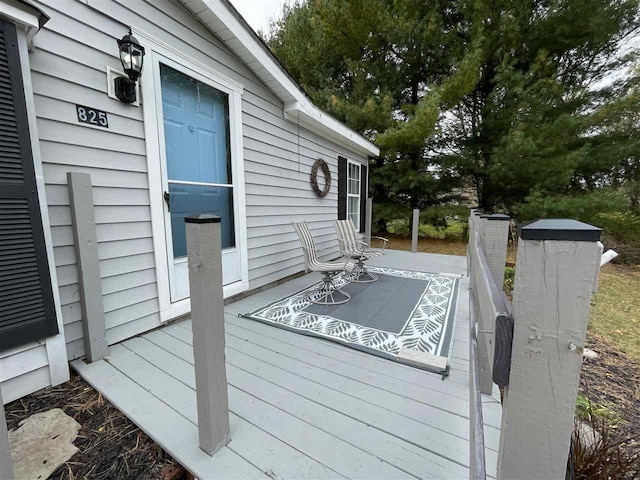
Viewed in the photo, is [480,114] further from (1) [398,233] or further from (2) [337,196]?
(2) [337,196]

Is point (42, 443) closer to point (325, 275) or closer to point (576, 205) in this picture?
point (325, 275)

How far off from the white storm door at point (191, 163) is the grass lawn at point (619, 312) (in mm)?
4410

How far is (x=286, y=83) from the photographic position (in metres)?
3.54

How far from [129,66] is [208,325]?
206cm

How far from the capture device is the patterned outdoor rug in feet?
7.19

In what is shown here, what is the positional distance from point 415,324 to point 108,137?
295 cm

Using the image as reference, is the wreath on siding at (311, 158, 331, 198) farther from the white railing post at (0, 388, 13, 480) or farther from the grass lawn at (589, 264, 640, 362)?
the white railing post at (0, 388, 13, 480)

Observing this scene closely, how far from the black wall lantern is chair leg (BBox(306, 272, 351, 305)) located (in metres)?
2.41

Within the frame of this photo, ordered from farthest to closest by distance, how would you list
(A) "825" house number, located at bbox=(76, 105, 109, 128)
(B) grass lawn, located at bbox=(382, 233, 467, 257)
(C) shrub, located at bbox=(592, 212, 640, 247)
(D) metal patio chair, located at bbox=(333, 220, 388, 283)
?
(B) grass lawn, located at bbox=(382, 233, 467, 257)
(C) shrub, located at bbox=(592, 212, 640, 247)
(D) metal patio chair, located at bbox=(333, 220, 388, 283)
(A) "825" house number, located at bbox=(76, 105, 109, 128)

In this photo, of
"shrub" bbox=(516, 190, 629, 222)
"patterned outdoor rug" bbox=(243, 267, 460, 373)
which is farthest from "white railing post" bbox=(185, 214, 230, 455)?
"shrub" bbox=(516, 190, 629, 222)

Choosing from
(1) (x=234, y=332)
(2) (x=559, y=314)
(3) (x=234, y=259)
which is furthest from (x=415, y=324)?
(2) (x=559, y=314)

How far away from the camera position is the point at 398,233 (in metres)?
10.0

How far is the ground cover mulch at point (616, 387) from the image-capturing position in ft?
6.22

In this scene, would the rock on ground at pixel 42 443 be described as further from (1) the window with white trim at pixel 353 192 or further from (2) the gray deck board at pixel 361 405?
(1) the window with white trim at pixel 353 192
